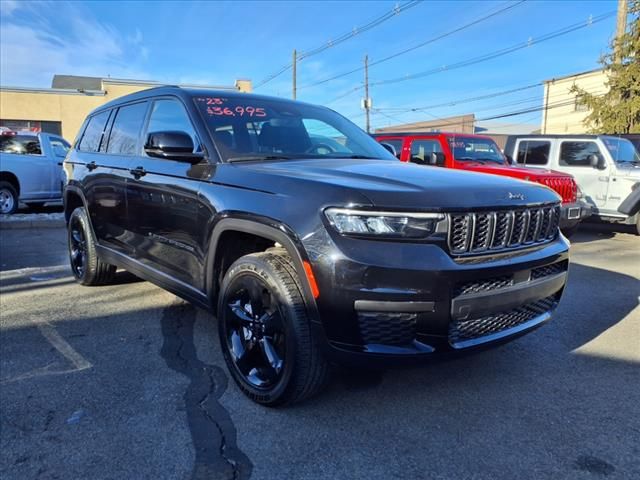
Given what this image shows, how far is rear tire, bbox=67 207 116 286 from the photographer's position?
5.10 metres

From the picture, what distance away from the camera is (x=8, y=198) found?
10.8 meters

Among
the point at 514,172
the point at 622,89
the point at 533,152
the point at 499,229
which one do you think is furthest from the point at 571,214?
the point at 622,89

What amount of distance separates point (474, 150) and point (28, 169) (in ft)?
30.6

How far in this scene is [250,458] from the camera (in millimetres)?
2406

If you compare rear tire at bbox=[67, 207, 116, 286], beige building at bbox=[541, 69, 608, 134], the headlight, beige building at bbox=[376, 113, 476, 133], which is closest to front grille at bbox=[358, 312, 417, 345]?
the headlight

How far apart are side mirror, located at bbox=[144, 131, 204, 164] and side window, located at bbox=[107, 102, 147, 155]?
3.37ft

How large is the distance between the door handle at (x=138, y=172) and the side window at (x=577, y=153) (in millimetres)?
8522

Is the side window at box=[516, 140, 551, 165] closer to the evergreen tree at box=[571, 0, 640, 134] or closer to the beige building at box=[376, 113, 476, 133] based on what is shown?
the evergreen tree at box=[571, 0, 640, 134]

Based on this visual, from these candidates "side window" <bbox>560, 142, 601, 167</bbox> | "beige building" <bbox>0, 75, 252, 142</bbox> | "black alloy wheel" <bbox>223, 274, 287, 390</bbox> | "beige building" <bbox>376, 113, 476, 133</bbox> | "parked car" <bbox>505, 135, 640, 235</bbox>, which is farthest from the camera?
"beige building" <bbox>376, 113, 476, 133</bbox>

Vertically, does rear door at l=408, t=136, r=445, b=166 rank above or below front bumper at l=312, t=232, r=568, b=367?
above

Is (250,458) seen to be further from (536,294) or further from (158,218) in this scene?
(158,218)

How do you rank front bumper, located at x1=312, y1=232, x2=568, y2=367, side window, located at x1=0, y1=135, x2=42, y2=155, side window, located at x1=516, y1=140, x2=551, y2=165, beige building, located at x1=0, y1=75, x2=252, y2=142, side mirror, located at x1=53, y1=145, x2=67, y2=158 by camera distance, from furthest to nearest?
beige building, located at x1=0, y1=75, x2=252, y2=142
side mirror, located at x1=53, y1=145, x2=67, y2=158
side window, located at x1=0, y1=135, x2=42, y2=155
side window, located at x1=516, y1=140, x2=551, y2=165
front bumper, located at x1=312, y1=232, x2=568, y2=367

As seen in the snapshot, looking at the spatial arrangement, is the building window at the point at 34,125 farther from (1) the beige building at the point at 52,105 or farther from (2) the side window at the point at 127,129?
(2) the side window at the point at 127,129

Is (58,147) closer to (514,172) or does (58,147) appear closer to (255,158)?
(514,172)
